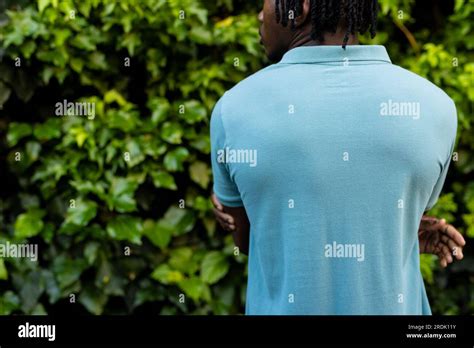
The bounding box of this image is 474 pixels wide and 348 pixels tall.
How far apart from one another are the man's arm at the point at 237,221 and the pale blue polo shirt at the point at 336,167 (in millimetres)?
168

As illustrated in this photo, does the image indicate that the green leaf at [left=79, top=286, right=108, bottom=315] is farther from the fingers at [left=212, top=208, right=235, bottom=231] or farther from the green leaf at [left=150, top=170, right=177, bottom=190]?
the fingers at [left=212, top=208, right=235, bottom=231]

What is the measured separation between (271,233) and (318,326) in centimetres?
30

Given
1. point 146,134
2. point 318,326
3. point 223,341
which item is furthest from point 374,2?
point 146,134

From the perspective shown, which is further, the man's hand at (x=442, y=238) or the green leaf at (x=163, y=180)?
the green leaf at (x=163, y=180)

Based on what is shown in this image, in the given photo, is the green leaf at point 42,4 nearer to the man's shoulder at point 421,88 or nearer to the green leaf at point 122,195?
the green leaf at point 122,195

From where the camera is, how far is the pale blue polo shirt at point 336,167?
162cm

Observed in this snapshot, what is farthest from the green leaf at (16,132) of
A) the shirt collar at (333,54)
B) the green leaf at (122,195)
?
the shirt collar at (333,54)

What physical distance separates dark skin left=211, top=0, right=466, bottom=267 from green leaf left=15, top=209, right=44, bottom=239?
2.02 metres

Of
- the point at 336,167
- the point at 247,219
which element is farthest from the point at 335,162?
the point at 247,219

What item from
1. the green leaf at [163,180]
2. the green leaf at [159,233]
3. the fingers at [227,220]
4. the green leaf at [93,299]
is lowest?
the green leaf at [93,299]

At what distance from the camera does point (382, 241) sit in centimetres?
164

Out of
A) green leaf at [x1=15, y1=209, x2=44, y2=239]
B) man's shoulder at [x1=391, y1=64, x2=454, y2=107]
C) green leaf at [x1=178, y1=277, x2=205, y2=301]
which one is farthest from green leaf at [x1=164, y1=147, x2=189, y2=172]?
man's shoulder at [x1=391, y1=64, x2=454, y2=107]

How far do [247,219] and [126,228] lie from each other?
1.93 metres

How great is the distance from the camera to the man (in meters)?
1.62
